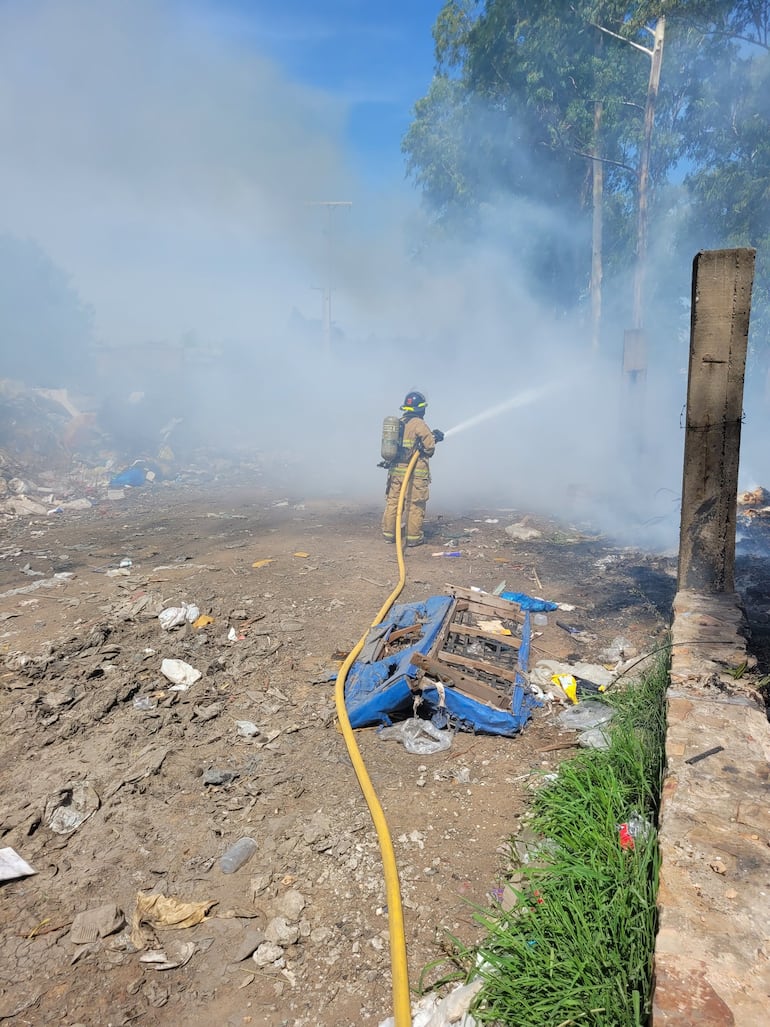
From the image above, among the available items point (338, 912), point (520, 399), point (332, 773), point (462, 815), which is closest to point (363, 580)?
point (332, 773)

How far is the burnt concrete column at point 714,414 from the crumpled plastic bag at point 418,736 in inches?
73.4

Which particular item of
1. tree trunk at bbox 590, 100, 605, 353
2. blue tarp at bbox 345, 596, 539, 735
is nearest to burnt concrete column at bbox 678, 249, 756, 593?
blue tarp at bbox 345, 596, 539, 735

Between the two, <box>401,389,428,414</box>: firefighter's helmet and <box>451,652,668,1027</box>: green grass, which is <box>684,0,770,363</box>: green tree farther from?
<box>451,652,668,1027</box>: green grass

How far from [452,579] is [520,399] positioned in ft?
48.9

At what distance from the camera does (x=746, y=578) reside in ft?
20.0

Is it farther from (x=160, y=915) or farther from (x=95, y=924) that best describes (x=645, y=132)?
(x=95, y=924)

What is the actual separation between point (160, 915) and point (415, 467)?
228 inches

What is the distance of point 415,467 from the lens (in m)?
7.73

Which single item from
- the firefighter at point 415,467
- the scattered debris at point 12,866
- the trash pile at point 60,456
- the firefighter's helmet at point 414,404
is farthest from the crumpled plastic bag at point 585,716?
the trash pile at point 60,456

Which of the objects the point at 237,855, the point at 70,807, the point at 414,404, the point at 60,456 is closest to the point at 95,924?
the point at 237,855

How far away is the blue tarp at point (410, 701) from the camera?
345 centimetres

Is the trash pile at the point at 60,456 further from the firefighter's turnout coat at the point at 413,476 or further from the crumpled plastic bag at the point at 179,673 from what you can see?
the crumpled plastic bag at the point at 179,673

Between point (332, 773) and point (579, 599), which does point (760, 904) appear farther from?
point (579, 599)

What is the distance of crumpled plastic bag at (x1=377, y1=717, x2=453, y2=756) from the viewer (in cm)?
339
